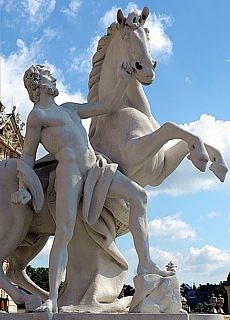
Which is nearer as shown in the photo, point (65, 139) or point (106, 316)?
point (106, 316)

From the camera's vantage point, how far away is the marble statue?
240 inches

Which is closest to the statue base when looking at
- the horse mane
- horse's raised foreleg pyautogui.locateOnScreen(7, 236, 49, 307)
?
horse's raised foreleg pyautogui.locateOnScreen(7, 236, 49, 307)

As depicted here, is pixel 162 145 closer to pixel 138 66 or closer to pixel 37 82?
pixel 138 66

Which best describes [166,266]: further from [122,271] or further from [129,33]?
[129,33]

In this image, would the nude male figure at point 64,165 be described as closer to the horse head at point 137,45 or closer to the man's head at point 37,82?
the man's head at point 37,82

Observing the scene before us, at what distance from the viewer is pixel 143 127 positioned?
268 inches

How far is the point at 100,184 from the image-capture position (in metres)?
6.20

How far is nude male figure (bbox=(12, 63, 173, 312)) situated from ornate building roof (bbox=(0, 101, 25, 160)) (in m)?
33.6

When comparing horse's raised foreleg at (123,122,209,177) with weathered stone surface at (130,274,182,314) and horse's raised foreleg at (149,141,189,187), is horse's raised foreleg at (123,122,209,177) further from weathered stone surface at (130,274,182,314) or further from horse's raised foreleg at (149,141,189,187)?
weathered stone surface at (130,274,182,314)

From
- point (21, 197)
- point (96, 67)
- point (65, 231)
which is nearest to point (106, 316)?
point (65, 231)

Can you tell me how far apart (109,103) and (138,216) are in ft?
4.52

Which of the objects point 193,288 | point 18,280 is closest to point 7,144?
point 18,280

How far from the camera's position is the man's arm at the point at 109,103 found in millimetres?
6602

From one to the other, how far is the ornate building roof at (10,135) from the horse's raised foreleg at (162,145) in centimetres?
3372
